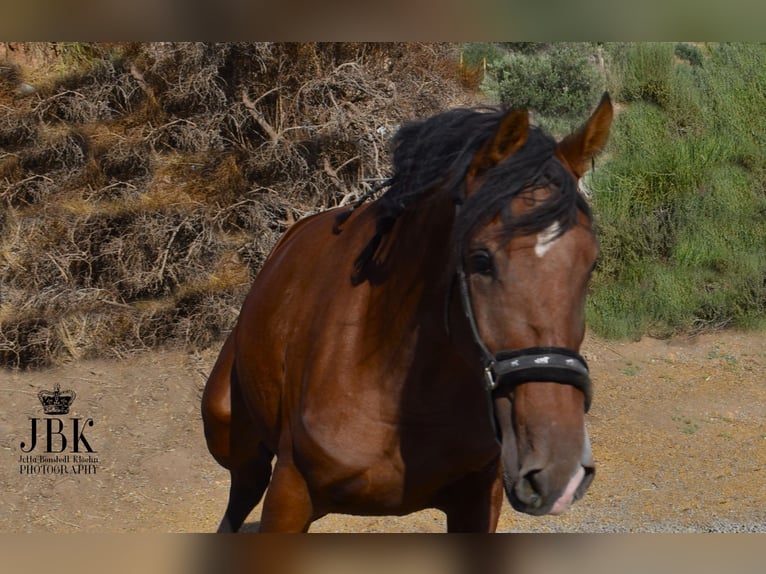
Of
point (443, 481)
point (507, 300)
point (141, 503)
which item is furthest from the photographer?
point (141, 503)

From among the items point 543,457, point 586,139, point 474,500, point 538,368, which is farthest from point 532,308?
point 474,500

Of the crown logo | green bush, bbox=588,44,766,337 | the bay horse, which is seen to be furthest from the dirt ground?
the bay horse

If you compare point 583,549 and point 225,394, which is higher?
point 225,394

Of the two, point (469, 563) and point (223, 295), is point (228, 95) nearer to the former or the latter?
point (223, 295)

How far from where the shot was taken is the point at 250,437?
131 inches

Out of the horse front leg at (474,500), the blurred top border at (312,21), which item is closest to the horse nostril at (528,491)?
the horse front leg at (474,500)

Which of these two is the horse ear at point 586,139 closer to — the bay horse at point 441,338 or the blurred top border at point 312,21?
the bay horse at point 441,338

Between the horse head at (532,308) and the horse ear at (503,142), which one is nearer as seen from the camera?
the horse head at (532,308)

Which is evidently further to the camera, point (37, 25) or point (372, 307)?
point (37, 25)

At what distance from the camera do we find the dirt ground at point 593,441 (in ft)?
18.9

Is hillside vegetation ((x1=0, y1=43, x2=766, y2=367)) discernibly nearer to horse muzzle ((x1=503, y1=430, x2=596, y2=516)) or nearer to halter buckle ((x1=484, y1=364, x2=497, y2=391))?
halter buckle ((x1=484, y1=364, x2=497, y2=391))

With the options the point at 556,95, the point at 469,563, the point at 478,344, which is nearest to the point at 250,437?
the point at 469,563

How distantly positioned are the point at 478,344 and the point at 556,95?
5448 millimetres

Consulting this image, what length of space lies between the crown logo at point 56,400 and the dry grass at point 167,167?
0.92 ft
